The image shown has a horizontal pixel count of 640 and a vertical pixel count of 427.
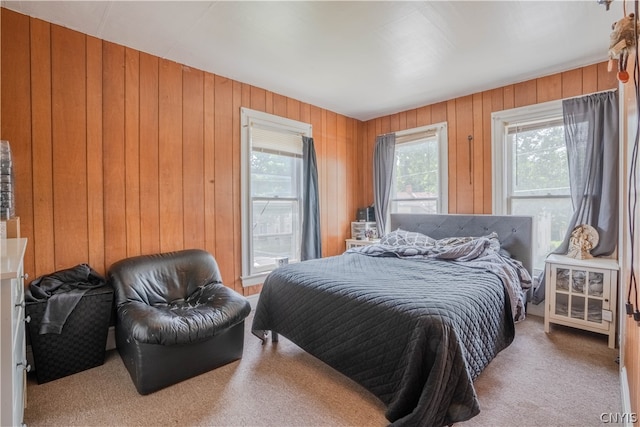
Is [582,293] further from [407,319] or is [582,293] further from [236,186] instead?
[236,186]

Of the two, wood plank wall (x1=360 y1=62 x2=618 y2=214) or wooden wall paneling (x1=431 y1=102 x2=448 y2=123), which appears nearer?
wood plank wall (x1=360 y1=62 x2=618 y2=214)

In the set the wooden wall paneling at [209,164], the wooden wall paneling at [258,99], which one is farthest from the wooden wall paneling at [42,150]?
the wooden wall paneling at [258,99]

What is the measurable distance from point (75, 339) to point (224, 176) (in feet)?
6.00

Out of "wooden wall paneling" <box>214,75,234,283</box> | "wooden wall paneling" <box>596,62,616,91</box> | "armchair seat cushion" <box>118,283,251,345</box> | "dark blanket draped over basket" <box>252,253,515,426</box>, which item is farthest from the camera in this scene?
"wooden wall paneling" <box>214,75,234,283</box>

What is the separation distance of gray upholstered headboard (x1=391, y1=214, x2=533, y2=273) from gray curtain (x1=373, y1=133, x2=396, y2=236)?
11.2 inches

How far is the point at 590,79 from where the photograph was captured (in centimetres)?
288

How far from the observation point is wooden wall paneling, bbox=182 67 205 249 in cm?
294

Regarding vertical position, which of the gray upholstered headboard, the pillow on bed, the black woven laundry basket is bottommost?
the black woven laundry basket

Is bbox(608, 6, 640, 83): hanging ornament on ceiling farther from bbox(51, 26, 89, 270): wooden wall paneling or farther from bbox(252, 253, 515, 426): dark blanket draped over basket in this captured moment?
bbox(51, 26, 89, 270): wooden wall paneling

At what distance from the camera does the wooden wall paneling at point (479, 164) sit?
354 cm

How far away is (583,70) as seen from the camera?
9.58ft

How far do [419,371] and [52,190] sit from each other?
2790 mm

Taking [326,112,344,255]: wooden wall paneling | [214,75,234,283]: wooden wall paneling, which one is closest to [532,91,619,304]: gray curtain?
[326,112,344,255]: wooden wall paneling

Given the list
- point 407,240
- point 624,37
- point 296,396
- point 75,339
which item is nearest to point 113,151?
point 75,339
